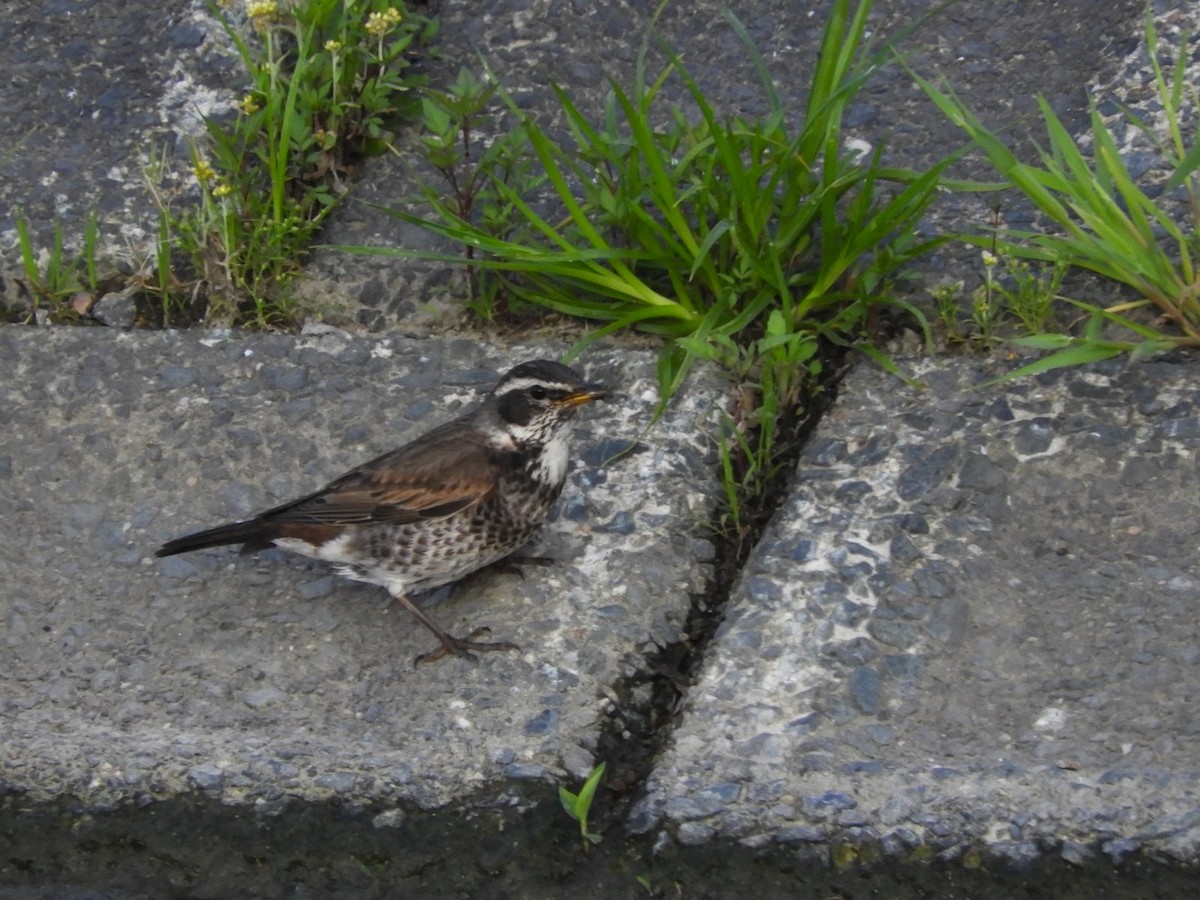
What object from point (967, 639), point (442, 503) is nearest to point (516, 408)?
point (442, 503)

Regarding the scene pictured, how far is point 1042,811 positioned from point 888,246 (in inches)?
69.2

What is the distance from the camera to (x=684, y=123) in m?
4.77

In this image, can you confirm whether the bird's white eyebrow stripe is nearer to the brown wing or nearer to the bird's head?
the bird's head

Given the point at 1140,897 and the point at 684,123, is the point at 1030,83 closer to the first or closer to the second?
the point at 684,123

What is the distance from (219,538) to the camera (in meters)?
4.18

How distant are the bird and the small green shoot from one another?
30.1 inches

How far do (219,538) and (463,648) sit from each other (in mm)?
718

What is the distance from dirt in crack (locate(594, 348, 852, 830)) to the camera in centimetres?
362

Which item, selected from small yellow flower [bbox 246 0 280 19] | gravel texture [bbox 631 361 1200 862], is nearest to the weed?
small yellow flower [bbox 246 0 280 19]

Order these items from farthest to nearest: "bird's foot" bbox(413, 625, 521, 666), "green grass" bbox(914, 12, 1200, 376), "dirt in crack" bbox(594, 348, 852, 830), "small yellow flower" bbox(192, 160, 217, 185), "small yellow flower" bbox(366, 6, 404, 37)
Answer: "small yellow flower" bbox(366, 6, 404, 37) < "small yellow flower" bbox(192, 160, 217, 185) < "green grass" bbox(914, 12, 1200, 376) < "bird's foot" bbox(413, 625, 521, 666) < "dirt in crack" bbox(594, 348, 852, 830)

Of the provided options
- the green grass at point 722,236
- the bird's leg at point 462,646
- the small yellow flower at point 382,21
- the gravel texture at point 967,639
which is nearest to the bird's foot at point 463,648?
the bird's leg at point 462,646

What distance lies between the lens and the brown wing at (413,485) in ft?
14.0

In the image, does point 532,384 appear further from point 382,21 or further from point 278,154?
point 382,21

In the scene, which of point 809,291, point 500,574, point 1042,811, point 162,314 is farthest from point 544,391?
point 1042,811
